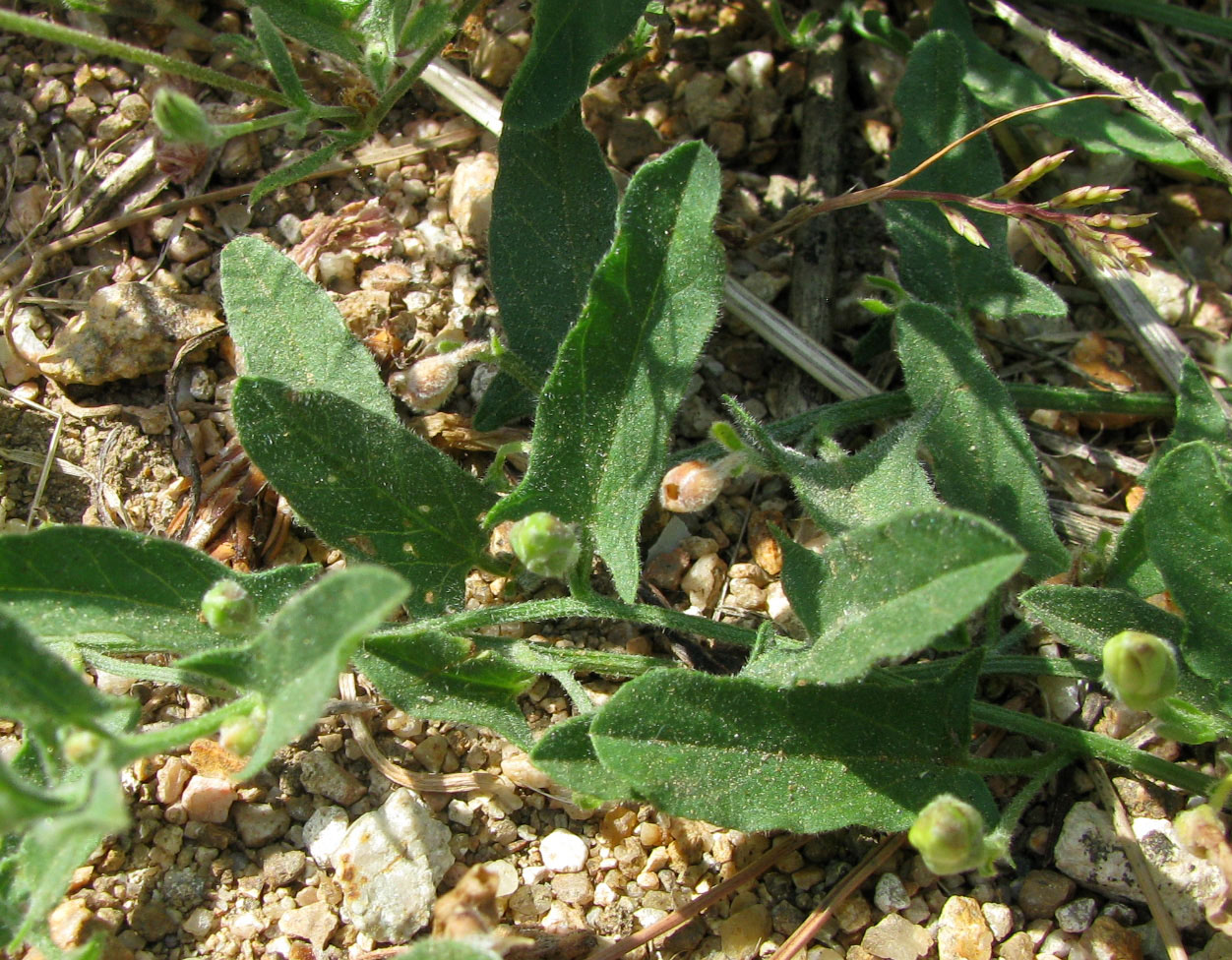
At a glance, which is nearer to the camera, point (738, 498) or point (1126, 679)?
point (1126, 679)

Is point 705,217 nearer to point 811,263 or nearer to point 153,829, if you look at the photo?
point 811,263

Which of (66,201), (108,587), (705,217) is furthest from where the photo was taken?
(66,201)

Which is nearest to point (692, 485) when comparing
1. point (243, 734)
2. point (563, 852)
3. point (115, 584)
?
point (563, 852)

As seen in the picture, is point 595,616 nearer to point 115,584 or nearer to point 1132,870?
Answer: point 115,584

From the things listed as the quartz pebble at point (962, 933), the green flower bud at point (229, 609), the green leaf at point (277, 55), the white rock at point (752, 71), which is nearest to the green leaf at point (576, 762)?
the green flower bud at point (229, 609)

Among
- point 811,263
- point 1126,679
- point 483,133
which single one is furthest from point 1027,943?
point 483,133

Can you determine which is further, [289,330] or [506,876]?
[289,330]

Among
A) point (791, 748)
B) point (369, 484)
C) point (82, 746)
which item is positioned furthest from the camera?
point (369, 484)

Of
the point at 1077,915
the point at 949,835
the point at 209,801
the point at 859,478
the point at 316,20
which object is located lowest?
the point at 1077,915
